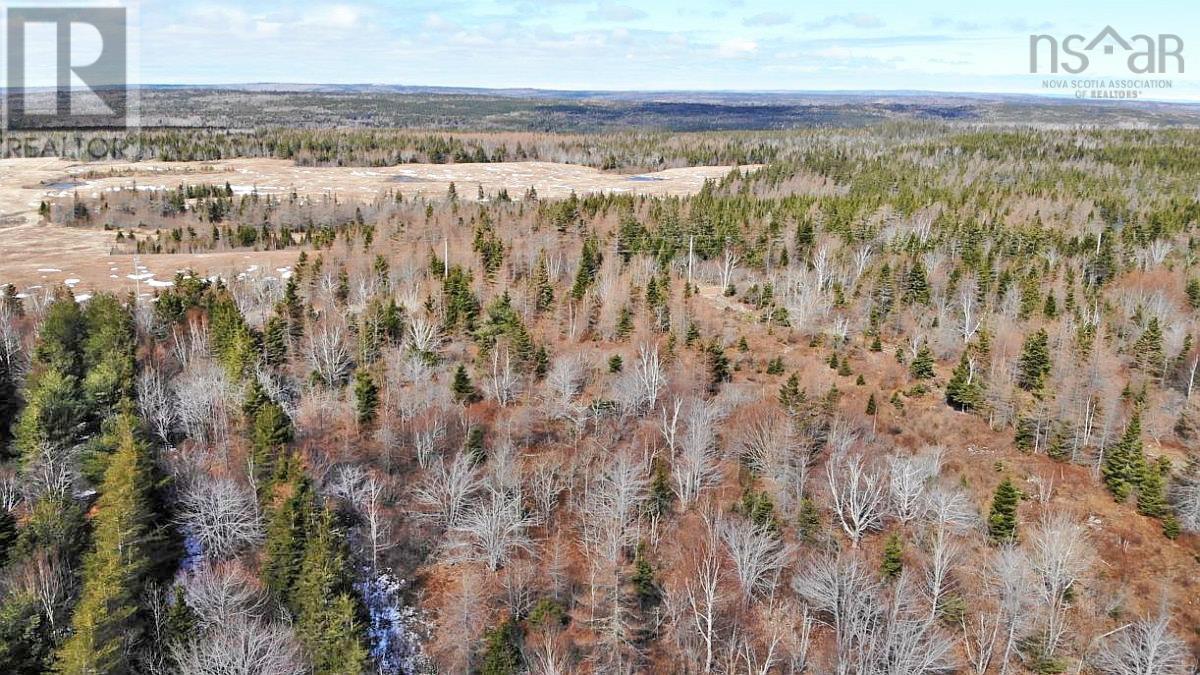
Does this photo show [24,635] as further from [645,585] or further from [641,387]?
[641,387]

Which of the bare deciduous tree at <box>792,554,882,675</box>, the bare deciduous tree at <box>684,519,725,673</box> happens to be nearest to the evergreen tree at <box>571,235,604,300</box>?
the bare deciduous tree at <box>684,519,725,673</box>

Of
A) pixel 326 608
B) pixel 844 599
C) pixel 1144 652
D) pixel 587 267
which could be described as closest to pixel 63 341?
pixel 326 608

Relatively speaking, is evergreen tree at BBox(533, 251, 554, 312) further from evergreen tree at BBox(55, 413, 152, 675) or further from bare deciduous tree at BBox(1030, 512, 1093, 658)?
bare deciduous tree at BBox(1030, 512, 1093, 658)

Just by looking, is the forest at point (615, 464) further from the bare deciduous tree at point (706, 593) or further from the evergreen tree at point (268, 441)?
the bare deciduous tree at point (706, 593)

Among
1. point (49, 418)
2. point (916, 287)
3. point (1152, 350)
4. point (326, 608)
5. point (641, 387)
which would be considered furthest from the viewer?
point (916, 287)

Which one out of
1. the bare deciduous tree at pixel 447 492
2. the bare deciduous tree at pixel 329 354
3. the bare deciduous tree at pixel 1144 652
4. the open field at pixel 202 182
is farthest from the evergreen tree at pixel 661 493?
the open field at pixel 202 182

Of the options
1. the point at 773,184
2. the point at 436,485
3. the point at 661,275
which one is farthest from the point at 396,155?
the point at 436,485

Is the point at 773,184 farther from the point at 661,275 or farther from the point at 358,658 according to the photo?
the point at 358,658
